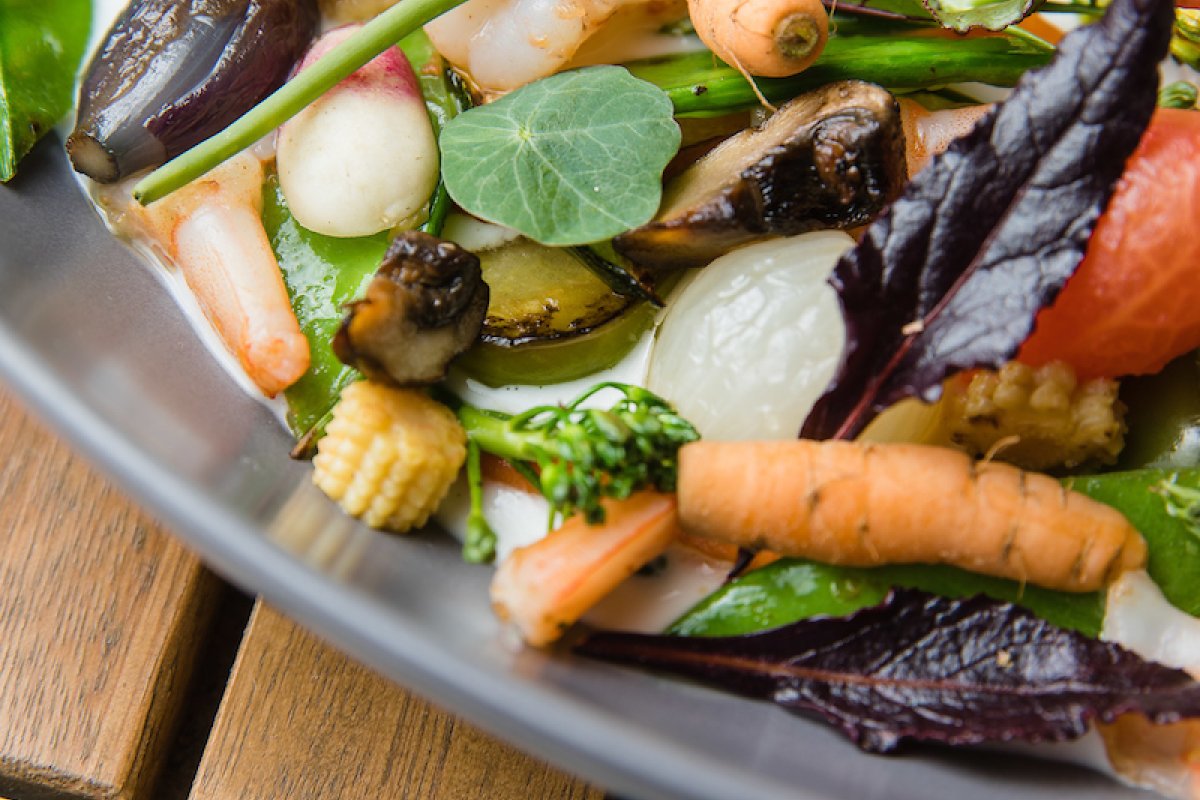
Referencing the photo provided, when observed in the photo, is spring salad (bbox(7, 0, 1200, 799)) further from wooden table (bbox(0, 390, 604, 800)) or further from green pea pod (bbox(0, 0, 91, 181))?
wooden table (bbox(0, 390, 604, 800))

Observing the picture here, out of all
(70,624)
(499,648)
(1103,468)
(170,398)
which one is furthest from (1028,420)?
(70,624)

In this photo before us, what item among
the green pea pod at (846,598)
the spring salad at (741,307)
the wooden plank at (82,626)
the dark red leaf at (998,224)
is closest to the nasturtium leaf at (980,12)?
the spring salad at (741,307)

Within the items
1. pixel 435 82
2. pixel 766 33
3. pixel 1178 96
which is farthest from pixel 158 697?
pixel 1178 96

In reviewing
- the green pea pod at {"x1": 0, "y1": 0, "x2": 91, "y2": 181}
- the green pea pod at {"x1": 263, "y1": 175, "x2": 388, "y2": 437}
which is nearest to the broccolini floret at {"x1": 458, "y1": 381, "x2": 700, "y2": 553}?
the green pea pod at {"x1": 263, "y1": 175, "x2": 388, "y2": 437}

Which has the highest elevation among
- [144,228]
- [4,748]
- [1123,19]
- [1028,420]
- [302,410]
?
[1123,19]

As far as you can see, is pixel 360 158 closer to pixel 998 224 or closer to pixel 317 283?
pixel 317 283

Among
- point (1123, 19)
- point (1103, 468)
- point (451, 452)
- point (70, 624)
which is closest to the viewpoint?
point (1123, 19)

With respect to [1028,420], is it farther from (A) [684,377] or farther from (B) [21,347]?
(B) [21,347]
